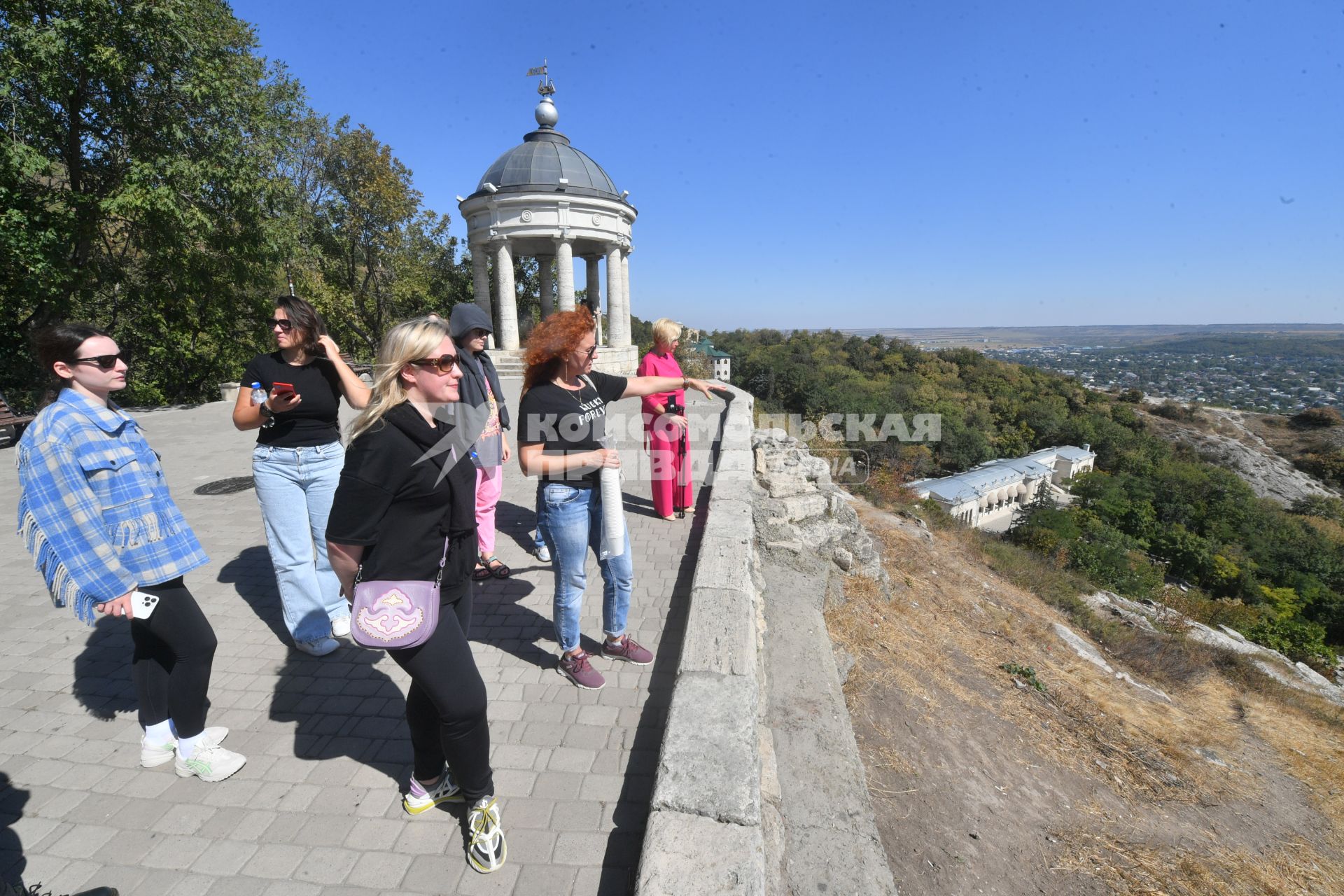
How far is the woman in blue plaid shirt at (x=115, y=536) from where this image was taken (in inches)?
84.4

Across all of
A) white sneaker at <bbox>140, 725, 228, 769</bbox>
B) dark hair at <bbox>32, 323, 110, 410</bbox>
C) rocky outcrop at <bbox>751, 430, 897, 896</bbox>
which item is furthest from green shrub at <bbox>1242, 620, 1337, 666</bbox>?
dark hair at <bbox>32, 323, 110, 410</bbox>

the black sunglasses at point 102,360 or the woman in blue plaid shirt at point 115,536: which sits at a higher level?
the black sunglasses at point 102,360

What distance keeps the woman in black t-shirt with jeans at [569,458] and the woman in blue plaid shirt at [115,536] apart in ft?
4.84

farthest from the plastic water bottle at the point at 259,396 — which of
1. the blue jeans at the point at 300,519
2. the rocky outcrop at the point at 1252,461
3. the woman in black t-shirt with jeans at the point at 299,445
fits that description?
the rocky outcrop at the point at 1252,461

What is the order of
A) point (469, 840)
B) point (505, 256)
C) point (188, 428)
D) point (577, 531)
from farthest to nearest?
point (505, 256), point (188, 428), point (577, 531), point (469, 840)

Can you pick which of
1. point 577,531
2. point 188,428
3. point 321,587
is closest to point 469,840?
point 577,531

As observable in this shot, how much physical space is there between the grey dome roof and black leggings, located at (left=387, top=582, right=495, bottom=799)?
692 inches

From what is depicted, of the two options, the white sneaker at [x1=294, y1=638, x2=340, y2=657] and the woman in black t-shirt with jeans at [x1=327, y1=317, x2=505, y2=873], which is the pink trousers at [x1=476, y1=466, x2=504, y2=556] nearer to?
the white sneaker at [x1=294, y1=638, x2=340, y2=657]

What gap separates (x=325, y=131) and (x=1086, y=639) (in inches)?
1079

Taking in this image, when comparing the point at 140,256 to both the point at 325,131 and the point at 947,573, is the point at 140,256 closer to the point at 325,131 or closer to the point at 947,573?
the point at 325,131

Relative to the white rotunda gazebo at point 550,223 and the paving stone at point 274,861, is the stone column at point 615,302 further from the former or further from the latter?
the paving stone at point 274,861

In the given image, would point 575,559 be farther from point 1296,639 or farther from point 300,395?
point 1296,639

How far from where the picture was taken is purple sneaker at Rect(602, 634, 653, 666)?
11.1ft

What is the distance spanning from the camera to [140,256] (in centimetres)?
1431
